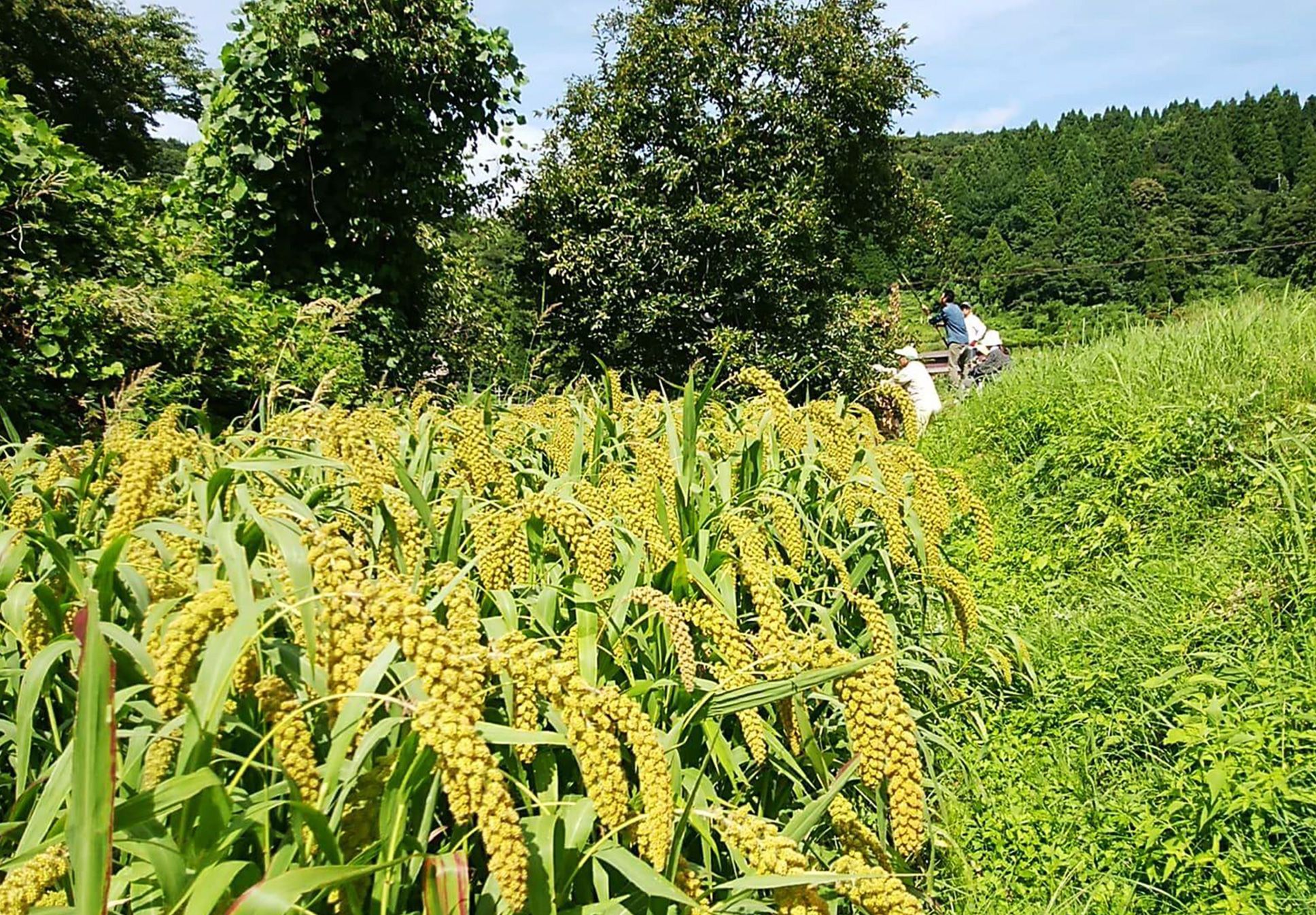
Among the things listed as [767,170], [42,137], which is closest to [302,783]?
[42,137]

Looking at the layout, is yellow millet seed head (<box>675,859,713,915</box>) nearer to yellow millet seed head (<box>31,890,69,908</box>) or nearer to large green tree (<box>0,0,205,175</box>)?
yellow millet seed head (<box>31,890,69,908</box>)

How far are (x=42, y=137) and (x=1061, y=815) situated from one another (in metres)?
4.48

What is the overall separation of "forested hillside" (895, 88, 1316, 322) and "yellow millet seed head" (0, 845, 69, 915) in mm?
26396

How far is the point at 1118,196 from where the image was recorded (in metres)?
34.2

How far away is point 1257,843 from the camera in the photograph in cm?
171

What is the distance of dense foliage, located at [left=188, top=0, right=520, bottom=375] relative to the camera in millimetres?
5141

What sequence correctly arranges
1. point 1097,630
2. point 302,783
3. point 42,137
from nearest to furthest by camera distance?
point 302,783, point 1097,630, point 42,137

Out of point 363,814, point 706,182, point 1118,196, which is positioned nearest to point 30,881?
point 363,814

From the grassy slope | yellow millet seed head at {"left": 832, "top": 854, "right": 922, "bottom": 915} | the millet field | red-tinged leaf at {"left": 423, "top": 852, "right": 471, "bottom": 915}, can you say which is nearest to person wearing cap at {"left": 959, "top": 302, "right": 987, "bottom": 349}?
the millet field

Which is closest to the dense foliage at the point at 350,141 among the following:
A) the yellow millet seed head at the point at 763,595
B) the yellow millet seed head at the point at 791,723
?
the yellow millet seed head at the point at 763,595

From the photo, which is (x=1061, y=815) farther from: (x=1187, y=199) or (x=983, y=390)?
(x=1187, y=199)

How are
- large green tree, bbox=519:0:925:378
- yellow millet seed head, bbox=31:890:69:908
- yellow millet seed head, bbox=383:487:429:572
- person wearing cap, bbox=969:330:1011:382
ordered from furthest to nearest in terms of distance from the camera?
person wearing cap, bbox=969:330:1011:382, large green tree, bbox=519:0:925:378, yellow millet seed head, bbox=383:487:429:572, yellow millet seed head, bbox=31:890:69:908

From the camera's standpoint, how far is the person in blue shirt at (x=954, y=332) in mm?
9820

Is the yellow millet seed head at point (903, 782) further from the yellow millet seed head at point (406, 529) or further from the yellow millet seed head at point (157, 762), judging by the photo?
the yellow millet seed head at point (157, 762)
